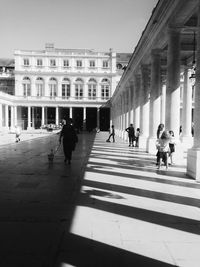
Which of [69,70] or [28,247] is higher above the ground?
[69,70]

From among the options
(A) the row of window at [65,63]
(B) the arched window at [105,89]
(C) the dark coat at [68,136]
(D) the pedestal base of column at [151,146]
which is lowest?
(D) the pedestal base of column at [151,146]

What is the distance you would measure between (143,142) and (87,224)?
17.3 m

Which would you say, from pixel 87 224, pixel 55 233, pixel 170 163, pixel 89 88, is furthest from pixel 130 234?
pixel 89 88

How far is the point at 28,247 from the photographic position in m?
4.25

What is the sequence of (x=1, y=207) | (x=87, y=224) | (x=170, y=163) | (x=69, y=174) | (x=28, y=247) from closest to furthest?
(x=28, y=247)
(x=87, y=224)
(x=1, y=207)
(x=69, y=174)
(x=170, y=163)

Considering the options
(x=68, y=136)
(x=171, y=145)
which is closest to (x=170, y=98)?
(x=171, y=145)

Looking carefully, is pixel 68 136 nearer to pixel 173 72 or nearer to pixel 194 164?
pixel 173 72

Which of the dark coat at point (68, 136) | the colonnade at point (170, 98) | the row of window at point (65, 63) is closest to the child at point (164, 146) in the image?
the colonnade at point (170, 98)

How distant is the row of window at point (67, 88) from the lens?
232 ft

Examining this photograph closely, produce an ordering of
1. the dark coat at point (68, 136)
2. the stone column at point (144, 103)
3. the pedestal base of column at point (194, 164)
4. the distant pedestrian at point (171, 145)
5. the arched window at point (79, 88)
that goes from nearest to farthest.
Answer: the pedestal base of column at point (194, 164), the distant pedestrian at point (171, 145), the dark coat at point (68, 136), the stone column at point (144, 103), the arched window at point (79, 88)

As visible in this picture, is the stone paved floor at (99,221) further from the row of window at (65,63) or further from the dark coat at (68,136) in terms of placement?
the row of window at (65,63)

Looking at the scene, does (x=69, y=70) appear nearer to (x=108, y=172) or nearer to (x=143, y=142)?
(x=143, y=142)

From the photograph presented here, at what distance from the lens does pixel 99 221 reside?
5.37 meters

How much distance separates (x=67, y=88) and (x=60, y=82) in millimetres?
1982
